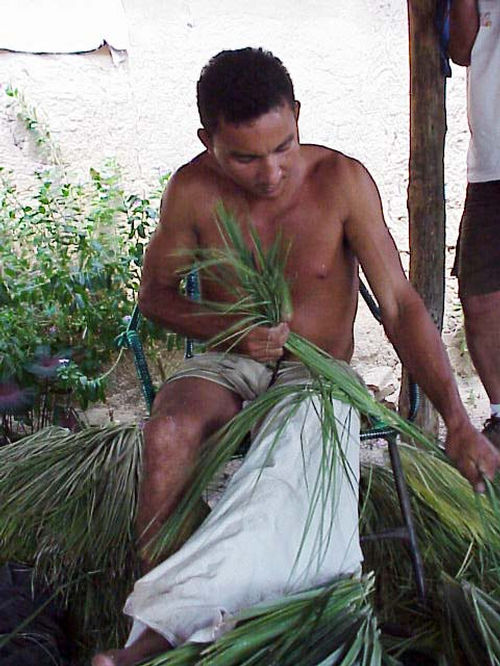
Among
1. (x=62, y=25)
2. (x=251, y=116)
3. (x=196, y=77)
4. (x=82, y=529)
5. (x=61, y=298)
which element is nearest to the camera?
(x=251, y=116)

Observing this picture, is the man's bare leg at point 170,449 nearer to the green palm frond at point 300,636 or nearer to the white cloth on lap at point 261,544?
the white cloth on lap at point 261,544

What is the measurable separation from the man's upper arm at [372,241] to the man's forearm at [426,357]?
0.05 meters

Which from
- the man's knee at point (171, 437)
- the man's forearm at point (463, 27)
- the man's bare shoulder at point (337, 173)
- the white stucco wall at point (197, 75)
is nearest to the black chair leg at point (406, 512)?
the man's knee at point (171, 437)

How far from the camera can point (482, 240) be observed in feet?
8.23

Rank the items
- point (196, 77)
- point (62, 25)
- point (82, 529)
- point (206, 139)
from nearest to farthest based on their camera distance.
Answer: point (206, 139) → point (82, 529) → point (62, 25) → point (196, 77)

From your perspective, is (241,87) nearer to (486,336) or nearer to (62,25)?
(486,336)

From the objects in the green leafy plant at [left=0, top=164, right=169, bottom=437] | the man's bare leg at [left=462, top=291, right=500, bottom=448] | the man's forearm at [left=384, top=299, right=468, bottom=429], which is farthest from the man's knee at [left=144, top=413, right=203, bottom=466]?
the green leafy plant at [left=0, top=164, right=169, bottom=437]

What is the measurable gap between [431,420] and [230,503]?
138 cm

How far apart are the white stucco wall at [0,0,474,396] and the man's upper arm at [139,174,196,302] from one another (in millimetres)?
2346

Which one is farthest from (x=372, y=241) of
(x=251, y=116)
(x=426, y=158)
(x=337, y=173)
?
(x=426, y=158)

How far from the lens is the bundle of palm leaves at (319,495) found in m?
1.42

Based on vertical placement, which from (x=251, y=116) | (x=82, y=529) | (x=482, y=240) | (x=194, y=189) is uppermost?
(x=251, y=116)

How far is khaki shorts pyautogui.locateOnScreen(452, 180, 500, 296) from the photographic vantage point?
2.49 metres

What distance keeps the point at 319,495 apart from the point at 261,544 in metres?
0.13
